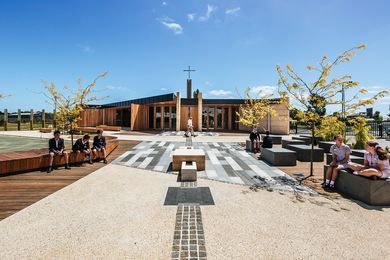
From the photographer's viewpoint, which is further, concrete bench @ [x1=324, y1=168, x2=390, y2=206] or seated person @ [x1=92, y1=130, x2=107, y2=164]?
seated person @ [x1=92, y1=130, x2=107, y2=164]

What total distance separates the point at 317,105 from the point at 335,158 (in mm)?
1856

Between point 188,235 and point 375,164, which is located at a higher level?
point 375,164

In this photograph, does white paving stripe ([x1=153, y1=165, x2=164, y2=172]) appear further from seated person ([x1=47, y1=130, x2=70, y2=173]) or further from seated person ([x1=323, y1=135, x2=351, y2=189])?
seated person ([x1=323, y1=135, x2=351, y2=189])

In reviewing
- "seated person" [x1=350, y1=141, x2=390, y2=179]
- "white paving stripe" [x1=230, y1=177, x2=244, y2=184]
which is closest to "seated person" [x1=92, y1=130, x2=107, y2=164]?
"white paving stripe" [x1=230, y1=177, x2=244, y2=184]

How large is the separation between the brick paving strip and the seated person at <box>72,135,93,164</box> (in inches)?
212

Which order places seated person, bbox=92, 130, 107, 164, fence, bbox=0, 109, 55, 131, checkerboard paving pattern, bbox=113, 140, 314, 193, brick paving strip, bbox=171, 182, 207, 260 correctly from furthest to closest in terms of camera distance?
fence, bbox=0, 109, 55, 131 → seated person, bbox=92, 130, 107, 164 → checkerboard paving pattern, bbox=113, 140, 314, 193 → brick paving strip, bbox=171, 182, 207, 260

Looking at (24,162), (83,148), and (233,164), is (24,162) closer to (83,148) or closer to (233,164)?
(83,148)

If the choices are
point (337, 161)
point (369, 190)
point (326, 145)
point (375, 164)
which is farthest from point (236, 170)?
point (326, 145)

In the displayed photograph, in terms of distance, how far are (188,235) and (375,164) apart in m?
4.48

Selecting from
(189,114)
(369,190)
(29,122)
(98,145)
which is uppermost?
(189,114)

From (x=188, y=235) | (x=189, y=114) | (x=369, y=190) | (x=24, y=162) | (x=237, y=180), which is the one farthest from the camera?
(x=189, y=114)

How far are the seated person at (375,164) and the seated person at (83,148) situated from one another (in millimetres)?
8570

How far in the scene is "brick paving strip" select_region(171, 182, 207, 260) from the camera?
8.52 ft

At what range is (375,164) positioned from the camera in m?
4.38
